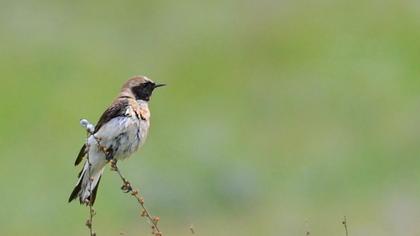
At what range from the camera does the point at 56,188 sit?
72.2 ft

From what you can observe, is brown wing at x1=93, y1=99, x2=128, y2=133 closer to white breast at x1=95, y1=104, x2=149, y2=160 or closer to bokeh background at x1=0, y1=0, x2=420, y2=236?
white breast at x1=95, y1=104, x2=149, y2=160

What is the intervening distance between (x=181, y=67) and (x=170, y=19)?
280cm

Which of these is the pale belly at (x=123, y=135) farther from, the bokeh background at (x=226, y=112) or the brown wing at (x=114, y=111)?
the bokeh background at (x=226, y=112)

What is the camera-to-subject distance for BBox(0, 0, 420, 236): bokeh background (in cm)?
2086

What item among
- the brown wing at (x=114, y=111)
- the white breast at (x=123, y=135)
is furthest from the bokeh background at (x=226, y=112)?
the white breast at (x=123, y=135)

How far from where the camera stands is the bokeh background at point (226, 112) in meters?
20.9

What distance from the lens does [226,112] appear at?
25.7 metres

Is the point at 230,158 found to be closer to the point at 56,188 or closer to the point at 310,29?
the point at 56,188

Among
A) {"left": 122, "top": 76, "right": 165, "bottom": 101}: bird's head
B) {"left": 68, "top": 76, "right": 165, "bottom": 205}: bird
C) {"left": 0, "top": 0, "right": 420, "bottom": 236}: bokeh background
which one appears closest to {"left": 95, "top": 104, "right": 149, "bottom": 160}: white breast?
{"left": 68, "top": 76, "right": 165, "bottom": 205}: bird

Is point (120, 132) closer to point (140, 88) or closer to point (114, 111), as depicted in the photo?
point (114, 111)

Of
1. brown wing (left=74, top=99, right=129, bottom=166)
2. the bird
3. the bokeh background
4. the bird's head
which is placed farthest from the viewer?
the bokeh background

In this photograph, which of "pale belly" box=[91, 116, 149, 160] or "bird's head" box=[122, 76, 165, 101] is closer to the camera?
"pale belly" box=[91, 116, 149, 160]

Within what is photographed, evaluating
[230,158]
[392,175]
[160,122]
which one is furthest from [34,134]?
[392,175]

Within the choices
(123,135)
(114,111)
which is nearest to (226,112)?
(114,111)
